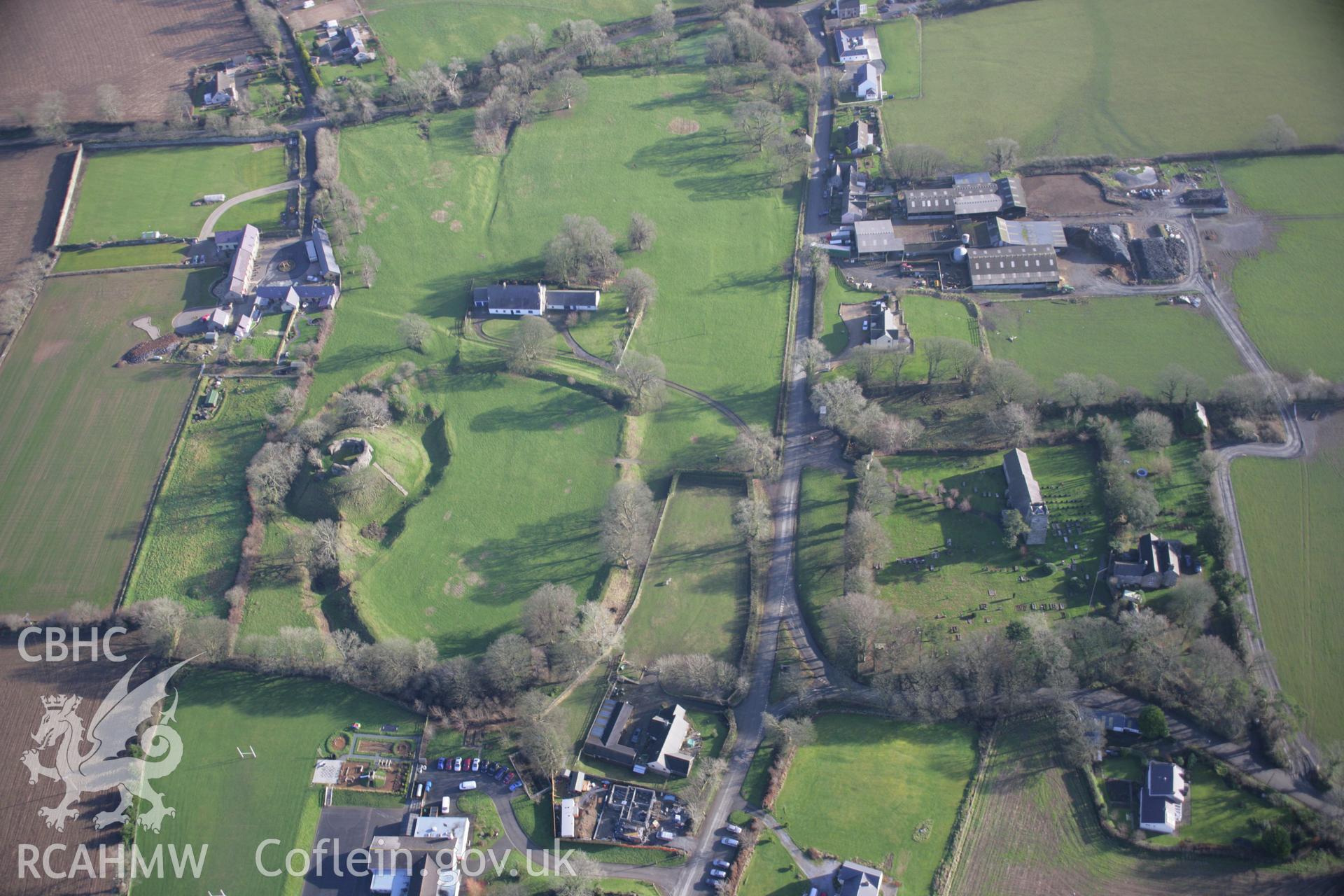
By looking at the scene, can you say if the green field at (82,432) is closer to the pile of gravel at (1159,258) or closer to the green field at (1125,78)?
the green field at (1125,78)

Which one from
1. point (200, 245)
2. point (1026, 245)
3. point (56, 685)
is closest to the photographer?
point (56, 685)

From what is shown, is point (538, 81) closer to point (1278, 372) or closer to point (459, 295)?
point (459, 295)

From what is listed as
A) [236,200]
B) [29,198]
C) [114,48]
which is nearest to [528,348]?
[236,200]

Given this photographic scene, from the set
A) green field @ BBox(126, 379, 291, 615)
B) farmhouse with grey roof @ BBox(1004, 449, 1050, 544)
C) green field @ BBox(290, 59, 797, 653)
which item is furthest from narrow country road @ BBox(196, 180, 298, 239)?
farmhouse with grey roof @ BBox(1004, 449, 1050, 544)

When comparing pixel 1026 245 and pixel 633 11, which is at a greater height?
pixel 633 11

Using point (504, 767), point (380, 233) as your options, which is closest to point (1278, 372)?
point (504, 767)
